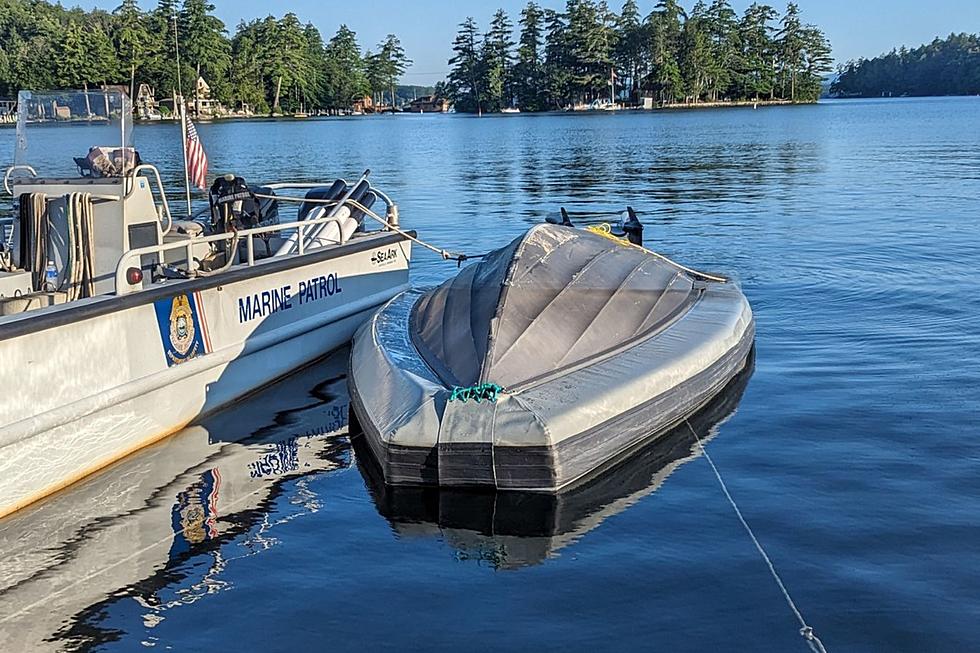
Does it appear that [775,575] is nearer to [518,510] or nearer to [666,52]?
[518,510]

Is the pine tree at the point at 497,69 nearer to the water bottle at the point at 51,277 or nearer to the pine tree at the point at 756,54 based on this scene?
the pine tree at the point at 756,54

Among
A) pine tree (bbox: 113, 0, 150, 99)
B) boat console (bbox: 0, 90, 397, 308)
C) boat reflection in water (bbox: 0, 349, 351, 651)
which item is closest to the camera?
boat reflection in water (bbox: 0, 349, 351, 651)

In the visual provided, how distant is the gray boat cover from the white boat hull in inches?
54.7

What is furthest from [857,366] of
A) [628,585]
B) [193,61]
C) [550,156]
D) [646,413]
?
[193,61]

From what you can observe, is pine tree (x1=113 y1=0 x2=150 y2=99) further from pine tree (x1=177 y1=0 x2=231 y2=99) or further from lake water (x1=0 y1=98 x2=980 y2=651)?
lake water (x1=0 y1=98 x2=980 y2=651)

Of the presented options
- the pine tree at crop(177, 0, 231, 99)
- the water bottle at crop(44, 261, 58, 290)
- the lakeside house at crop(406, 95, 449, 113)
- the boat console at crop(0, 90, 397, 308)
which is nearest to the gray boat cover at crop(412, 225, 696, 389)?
the boat console at crop(0, 90, 397, 308)

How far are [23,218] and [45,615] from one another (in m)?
4.16

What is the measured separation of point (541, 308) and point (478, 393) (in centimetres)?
139

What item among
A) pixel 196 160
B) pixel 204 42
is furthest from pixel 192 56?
pixel 196 160

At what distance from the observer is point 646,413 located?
7.45 metres

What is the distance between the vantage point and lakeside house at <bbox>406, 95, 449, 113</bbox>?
18988cm

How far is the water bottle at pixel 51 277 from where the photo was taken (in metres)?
8.41

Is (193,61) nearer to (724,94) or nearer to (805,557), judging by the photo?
(724,94)

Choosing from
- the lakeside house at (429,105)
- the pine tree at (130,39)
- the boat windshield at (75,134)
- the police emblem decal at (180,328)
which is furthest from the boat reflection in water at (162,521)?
the lakeside house at (429,105)
